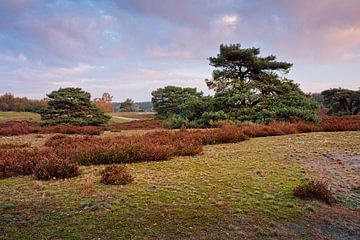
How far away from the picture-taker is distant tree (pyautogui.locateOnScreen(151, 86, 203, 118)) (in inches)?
1780

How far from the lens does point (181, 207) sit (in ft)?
13.2

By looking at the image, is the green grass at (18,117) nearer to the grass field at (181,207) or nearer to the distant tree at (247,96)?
the distant tree at (247,96)

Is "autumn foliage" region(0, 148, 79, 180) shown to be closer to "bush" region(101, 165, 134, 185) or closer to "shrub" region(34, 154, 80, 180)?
"shrub" region(34, 154, 80, 180)

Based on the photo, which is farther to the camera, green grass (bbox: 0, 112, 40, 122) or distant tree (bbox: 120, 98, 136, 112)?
distant tree (bbox: 120, 98, 136, 112)

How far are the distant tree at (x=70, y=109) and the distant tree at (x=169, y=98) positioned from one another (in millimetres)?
14991

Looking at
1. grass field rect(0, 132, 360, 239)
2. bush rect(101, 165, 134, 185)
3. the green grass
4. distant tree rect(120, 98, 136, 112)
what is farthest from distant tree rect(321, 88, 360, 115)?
distant tree rect(120, 98, 136, 112)

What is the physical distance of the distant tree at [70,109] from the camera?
→ 2858cm

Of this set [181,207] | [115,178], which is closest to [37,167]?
[115,178]

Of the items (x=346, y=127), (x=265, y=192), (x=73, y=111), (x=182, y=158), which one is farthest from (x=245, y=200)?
(x=73, y=111)

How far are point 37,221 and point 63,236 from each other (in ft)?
1.93

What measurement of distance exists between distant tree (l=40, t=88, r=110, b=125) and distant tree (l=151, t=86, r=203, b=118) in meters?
15.0

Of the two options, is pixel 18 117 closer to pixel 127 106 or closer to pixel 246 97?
pixel 246 97

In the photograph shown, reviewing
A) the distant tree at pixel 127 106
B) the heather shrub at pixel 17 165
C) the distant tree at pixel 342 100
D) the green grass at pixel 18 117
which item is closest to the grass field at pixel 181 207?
the heather shrub at pixel 17 165

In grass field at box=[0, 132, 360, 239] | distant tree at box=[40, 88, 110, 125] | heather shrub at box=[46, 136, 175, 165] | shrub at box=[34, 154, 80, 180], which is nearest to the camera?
grass field at box=[0, 132, 360, 239]
